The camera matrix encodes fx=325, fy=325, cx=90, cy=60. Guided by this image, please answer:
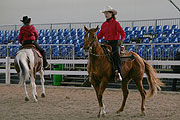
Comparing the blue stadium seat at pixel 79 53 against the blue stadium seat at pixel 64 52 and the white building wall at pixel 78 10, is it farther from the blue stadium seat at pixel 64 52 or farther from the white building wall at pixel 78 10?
the white building wall at pixel 78 10

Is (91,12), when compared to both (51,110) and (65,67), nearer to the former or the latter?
(65,67)

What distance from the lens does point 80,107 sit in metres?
8.73

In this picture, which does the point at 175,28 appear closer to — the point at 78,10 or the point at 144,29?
the point at 144,29

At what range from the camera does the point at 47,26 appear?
21906 mm

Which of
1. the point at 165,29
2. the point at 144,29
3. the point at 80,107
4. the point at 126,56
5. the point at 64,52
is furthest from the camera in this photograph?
the point at 144,29

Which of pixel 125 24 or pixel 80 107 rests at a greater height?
pixel 125 24

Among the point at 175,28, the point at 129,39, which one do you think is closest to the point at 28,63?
the point at 129,39

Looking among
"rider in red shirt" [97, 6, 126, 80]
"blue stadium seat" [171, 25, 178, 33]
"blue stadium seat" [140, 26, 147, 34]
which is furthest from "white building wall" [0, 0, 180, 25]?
"rider in red shirt" [97, 6, 126, 80]

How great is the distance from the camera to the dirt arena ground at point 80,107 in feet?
24.1

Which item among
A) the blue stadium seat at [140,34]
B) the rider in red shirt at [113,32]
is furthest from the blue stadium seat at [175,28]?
the rider in red shirt at [113,32]

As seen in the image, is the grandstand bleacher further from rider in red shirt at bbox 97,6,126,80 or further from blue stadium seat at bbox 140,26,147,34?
rider in red shirt at bbox 97,6,126,80

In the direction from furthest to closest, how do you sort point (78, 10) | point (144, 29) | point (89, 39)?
point (78, 10)
point (144, 29)
point (89, 39)

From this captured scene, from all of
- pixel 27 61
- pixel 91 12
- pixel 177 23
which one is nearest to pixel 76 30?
pixel 91 12

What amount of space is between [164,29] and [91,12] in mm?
5914
